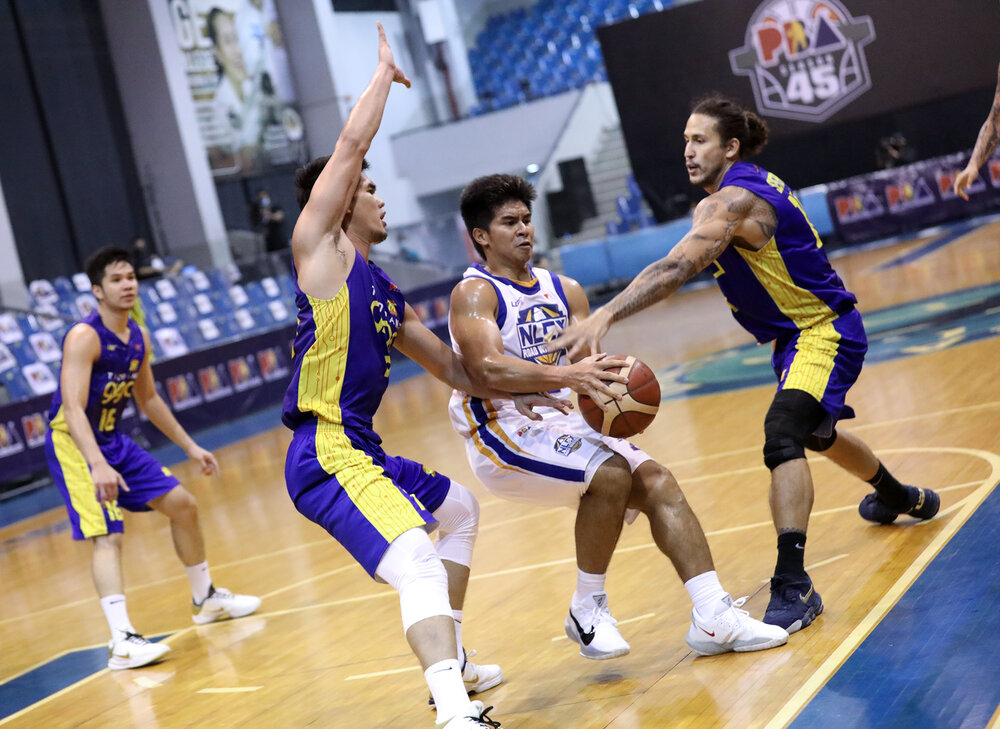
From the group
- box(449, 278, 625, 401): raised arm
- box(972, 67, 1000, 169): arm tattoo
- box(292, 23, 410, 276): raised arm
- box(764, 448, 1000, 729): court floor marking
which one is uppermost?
box(292, 23, 410, 276): raised arm

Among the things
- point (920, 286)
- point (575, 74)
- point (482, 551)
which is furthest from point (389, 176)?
point (482, 551)

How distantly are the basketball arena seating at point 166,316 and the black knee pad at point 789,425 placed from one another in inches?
389

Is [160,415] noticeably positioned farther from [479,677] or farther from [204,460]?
[479,677]

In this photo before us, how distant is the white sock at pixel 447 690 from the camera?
9.70 ft

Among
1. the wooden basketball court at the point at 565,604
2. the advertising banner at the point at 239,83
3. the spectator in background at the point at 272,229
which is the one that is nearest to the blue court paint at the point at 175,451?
the wooden basketball court at the point at 565,604

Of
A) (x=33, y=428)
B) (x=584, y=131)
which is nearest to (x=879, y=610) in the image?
(x=33, y=428)

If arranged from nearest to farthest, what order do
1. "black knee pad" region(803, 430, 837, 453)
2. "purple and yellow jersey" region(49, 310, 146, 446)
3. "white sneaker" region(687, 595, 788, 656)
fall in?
"white sneaker" region(687, 595, 788, 656) < "black knee pad" region(803, 430, 837, 453) < "purple and yellow jersey" region(49, 310, 146, 446)

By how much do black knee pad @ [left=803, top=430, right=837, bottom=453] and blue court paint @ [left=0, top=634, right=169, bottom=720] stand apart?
10.9 feet

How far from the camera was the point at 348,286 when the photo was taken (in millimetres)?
3314

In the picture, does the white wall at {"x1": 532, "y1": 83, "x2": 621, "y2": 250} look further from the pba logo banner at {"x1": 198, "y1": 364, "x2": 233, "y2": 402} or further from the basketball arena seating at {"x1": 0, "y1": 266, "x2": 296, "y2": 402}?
the pba logo banner at {"x1": 198, "y1": 364, "x2": 233, "y2": 402}

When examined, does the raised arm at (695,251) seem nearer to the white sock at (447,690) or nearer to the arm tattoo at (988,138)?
the white sock at (447,690)

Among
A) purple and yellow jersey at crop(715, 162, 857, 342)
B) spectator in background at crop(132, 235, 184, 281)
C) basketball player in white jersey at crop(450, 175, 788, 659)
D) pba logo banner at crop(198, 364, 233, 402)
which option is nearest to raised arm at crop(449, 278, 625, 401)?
basketball player in white jersey at crop(450, 175, 788, 659)

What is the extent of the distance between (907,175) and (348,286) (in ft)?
47.8

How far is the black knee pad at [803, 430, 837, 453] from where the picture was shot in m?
4.27
